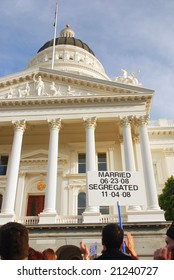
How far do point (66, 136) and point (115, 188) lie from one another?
1699 cm

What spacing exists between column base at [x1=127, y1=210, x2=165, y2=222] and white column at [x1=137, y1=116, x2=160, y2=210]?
0.46 meters

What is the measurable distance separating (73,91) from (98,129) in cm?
452

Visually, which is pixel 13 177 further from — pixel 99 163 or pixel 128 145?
pixel 128 145

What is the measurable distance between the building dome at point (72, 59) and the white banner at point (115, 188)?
37.5m

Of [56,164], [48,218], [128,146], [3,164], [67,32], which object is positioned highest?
[67,32]

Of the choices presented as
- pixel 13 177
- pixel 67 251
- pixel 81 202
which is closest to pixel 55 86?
pixel 13 177

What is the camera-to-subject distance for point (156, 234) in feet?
61.1

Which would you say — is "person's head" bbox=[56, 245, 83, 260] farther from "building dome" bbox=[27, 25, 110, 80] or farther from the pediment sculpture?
"building dome" bbox=[27, 25, 110, 80]

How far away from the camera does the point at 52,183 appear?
21469mm

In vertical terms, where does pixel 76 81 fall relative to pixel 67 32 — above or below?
below
